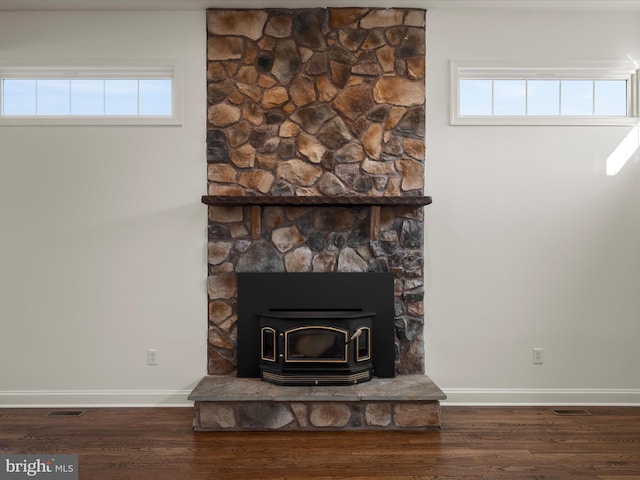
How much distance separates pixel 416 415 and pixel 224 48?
294cm

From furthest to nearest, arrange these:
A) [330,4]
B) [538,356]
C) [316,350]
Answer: [538,356]
[330,4]
[316,350]

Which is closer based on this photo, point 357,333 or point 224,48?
point 357,333

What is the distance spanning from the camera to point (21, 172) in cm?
422

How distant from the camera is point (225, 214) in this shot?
422 centimetres

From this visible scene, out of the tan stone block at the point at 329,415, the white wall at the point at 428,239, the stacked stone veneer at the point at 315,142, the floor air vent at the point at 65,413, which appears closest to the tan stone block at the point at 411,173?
the stacked stone veneer at the point at 315,142

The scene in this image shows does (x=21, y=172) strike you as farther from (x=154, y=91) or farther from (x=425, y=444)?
(x=425, y=444)

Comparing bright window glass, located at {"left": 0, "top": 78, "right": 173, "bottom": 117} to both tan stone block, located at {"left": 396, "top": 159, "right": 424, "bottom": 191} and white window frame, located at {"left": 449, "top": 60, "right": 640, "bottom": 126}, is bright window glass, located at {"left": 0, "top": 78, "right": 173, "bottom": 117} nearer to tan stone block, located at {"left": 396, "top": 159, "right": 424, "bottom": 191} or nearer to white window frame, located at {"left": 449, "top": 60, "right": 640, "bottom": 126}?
tan stone block, located at {"left": 396, "top": 159, "right": 424, "bottom": 191}

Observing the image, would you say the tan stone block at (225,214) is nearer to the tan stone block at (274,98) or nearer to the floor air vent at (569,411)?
the tan stone block at (274,98)

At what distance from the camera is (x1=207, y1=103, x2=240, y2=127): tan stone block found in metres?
4.22

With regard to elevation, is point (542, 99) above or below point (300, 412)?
above

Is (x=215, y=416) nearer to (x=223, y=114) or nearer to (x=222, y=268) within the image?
(x=222, y=268)

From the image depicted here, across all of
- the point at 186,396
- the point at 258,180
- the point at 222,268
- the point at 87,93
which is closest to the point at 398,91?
the point at 258,180

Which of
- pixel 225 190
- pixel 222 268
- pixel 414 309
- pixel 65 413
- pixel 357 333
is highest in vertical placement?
pixel 225 190

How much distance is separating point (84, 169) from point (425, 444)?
307cm
